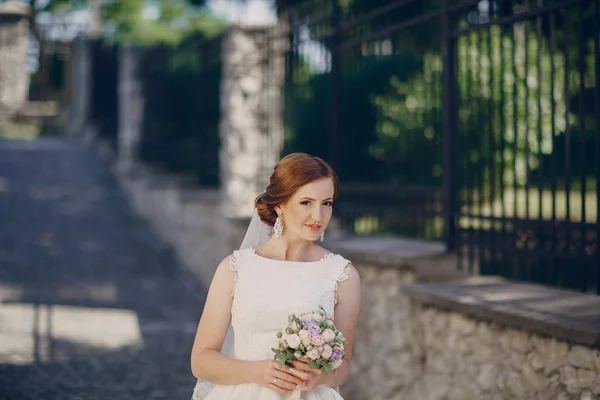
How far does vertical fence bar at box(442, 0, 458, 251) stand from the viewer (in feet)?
18.5

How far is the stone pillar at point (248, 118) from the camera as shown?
9.18 m

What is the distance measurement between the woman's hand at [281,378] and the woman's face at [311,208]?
515 millimetres

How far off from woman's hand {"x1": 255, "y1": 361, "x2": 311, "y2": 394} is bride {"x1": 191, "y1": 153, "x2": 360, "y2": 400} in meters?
0.08

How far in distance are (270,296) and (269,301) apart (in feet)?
0.06

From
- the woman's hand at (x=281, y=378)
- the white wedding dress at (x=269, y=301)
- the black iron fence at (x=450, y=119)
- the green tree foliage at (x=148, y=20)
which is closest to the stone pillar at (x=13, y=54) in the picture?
the green tree foliage at (x=148, y=20)

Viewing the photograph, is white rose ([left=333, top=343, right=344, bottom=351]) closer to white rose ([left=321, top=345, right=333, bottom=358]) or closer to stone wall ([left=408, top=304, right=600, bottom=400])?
white rose ([left=321, top=345, right=333, bottom=358])

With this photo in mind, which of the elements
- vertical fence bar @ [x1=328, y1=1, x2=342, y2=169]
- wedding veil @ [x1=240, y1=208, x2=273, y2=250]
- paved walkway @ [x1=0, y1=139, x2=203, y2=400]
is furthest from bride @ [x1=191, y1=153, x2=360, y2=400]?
vertical fence bar @ [x1=328, y1=1, x2=342, y2=169]

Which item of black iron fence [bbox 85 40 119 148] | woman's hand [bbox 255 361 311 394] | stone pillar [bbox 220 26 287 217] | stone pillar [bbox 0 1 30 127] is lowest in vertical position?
woman's hand [bbox 255 361 311 394]

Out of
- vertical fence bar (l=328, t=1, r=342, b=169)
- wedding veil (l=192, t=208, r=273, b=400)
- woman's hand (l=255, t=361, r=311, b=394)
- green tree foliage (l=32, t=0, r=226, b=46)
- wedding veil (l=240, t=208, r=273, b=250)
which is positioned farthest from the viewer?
green tree foliage (l=32, t=0, r=226, b=46)

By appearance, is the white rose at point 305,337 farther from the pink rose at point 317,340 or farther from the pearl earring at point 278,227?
the pearl earring at point 278,227

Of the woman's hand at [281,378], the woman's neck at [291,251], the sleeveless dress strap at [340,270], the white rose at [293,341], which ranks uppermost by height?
the woman's neck at [291,251]

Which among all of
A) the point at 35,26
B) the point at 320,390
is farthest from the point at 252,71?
the point at 35,26

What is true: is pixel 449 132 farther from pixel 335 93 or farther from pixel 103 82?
pixel 103 82

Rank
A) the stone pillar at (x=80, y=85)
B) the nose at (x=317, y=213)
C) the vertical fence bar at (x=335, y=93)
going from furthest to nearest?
the stone pillar at (x=80, y=85)
the vertical fence bar at (x=335, y=93)
the nose at (x=317, y=213)
